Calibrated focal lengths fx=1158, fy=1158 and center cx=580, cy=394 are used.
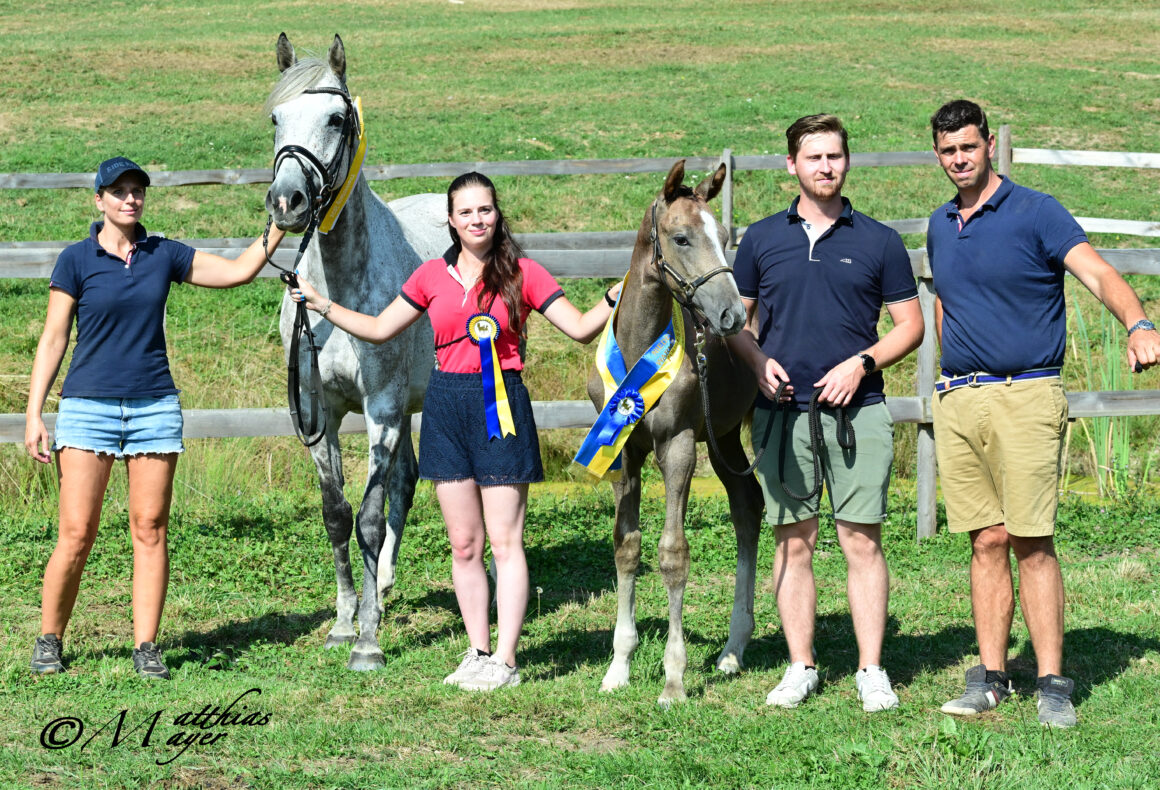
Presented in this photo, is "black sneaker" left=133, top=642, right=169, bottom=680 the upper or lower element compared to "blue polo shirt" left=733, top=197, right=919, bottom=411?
lower

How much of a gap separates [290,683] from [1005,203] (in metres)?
3.43

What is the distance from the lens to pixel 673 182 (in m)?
4.18

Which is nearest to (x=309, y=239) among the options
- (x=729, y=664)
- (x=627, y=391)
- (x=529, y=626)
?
(x=627, y=391)

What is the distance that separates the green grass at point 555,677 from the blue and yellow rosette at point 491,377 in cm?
106

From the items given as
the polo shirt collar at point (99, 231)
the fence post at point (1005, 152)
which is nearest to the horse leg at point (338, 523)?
the polo shirt collar at point (99, 231)

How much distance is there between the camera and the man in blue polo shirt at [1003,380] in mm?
4211

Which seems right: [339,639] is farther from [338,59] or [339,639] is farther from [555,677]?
[338,59]

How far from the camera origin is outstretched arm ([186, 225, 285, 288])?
16.5 feet

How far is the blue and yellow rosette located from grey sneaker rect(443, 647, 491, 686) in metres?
0.90

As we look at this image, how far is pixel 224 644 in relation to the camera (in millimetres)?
5500

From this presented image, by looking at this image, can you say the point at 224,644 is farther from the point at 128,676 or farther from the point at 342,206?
the point at 342,206

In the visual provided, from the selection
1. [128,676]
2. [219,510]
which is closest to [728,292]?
[128,676]

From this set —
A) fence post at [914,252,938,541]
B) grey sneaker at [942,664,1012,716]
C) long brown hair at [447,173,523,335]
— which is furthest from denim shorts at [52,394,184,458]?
fence post at [914,252,938,541]

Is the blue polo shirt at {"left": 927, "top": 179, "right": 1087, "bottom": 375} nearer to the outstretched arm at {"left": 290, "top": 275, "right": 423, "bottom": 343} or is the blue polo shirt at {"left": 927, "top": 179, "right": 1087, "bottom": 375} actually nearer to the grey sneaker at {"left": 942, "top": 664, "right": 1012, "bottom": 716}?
the grey sneaker at {"left": 942, "top": 664, "right": 1012, "bottom": 716}
